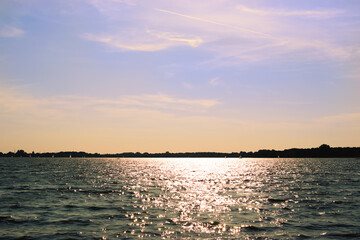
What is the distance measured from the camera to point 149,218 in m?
29.0

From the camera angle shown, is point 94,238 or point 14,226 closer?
point 94,238

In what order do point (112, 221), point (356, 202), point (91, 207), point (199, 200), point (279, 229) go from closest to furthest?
1. point (279, 229)
2. point (112, 221)
3. point (91, 207)
4. point (356, 202)
5. point (199, 200)

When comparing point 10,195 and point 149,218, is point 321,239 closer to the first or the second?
point 149,218

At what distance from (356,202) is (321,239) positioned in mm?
19109

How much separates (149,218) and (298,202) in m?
20.5

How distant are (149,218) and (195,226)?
5313 millimetres

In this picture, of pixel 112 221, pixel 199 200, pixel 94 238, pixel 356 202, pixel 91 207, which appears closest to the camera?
pixel 94 238

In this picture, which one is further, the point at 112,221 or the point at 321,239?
the point at 112,221

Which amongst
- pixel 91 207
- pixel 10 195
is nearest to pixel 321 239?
pixel 91 207

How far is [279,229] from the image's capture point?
2492 centimetres

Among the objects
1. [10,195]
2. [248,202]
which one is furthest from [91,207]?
[248,202]

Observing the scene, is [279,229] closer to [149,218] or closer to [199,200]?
[149,218]

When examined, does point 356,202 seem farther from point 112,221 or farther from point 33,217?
point 33,217

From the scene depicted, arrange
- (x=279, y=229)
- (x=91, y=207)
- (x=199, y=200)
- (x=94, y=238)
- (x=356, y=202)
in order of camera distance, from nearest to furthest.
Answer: (x=94, y=238), (x=279, y=229), (x=91, y=207), (x=356, y=202), (x=199, y=200)
